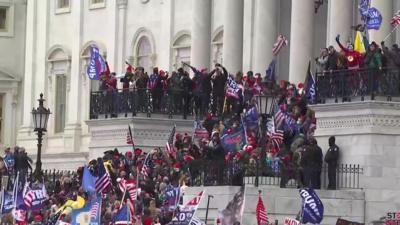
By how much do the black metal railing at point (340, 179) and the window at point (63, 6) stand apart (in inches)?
1375

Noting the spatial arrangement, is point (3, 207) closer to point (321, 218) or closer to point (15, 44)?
point (321, 218)

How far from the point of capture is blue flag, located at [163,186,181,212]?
178 ft

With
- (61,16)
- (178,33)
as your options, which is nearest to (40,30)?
(61,16)

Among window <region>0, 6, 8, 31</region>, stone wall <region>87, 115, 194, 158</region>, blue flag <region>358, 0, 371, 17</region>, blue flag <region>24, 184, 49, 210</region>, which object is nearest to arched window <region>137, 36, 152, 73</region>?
window <region>0, 6, 8, 31</region>

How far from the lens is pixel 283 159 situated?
53250mm

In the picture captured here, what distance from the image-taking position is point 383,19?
6103cm

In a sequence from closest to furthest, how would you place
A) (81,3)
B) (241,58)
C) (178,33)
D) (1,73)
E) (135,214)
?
(135,214) → (241,58) → (178,33) → (81,3) → (1,73)

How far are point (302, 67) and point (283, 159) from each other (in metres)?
12.2

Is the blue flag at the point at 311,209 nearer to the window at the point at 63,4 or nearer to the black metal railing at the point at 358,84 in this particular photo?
the black metal railing at the point at 358,84

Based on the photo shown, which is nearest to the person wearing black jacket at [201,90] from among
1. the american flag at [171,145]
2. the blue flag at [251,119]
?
the american flag at [171,145]

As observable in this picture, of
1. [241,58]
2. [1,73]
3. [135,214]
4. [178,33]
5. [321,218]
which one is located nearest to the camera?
[321,218]

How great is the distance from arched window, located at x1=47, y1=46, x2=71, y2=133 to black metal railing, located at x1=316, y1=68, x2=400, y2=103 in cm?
3284

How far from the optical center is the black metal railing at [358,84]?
5281cm

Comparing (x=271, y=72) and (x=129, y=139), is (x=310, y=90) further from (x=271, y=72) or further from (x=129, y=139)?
(x=129, y=139)
